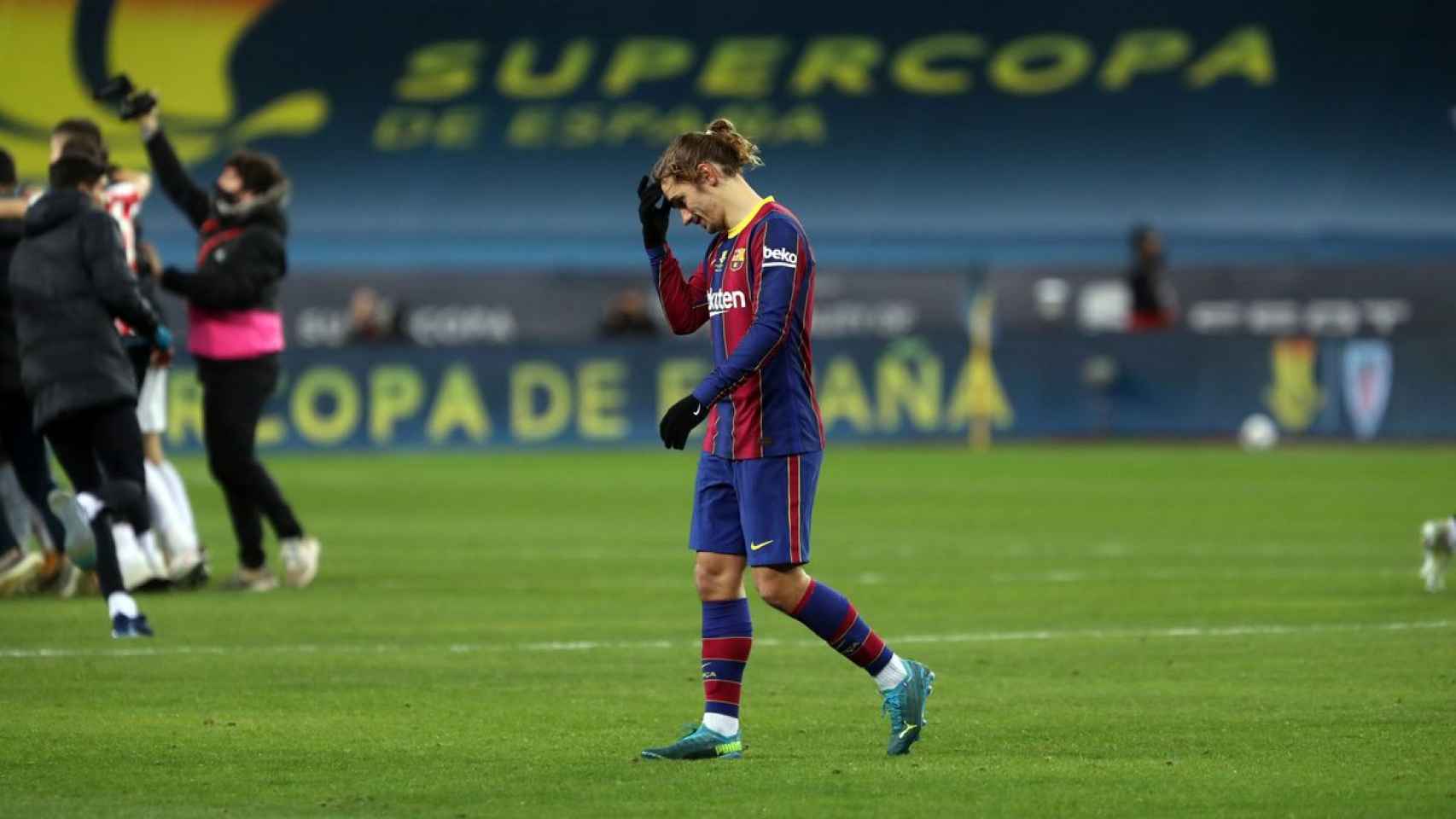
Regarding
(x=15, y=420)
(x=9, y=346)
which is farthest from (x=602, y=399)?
(x=9, y=346)

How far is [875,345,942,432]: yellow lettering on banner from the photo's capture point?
94.0ft

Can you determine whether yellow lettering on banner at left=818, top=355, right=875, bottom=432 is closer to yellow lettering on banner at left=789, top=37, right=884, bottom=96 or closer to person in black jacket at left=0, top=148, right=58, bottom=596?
yellow lettering on banner at left=789, top=37, right=884, bottom=96

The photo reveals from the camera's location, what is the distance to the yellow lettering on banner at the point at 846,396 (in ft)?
93.7

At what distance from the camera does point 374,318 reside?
3105 centimetres

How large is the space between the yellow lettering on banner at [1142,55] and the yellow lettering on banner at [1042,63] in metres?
0.42

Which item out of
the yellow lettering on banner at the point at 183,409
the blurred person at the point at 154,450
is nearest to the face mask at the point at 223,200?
the blurred person at the point at 154,450

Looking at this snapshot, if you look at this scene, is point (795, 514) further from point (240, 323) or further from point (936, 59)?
point (936, 59)

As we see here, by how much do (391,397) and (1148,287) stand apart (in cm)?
1061

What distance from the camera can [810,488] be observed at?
25.6 ft

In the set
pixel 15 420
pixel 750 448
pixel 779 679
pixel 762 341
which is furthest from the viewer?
pixel 15 420

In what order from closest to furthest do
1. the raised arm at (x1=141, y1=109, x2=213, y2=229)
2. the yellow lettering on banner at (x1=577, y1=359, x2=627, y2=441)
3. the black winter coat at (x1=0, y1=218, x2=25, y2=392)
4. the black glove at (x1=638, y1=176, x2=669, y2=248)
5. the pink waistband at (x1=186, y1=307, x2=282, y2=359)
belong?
the black glove at (x1=638, y1=176, x2=669, y2=248) < the black winter coat at (x1=0, y1=218, x2=25, y2=392) < the raised arm at (x1=141, y1=109, x2=213, y2=229) < the pink waistband at (x1=186, y1=307, x2=282, y2=359) < the yellow lettering on banner at (x1=577, y1=359, x2=627, y2=441)

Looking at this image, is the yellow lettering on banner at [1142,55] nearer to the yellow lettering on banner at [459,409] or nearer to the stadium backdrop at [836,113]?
the stadium backdrop at [836,113]

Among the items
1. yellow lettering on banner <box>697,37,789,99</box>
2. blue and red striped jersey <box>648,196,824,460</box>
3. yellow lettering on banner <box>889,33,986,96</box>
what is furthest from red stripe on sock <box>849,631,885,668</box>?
yellow lettering on banner <box>889,33,986,96</box>

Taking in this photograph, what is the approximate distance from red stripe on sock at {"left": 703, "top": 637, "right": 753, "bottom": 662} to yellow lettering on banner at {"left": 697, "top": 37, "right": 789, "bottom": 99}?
33.7 meters
